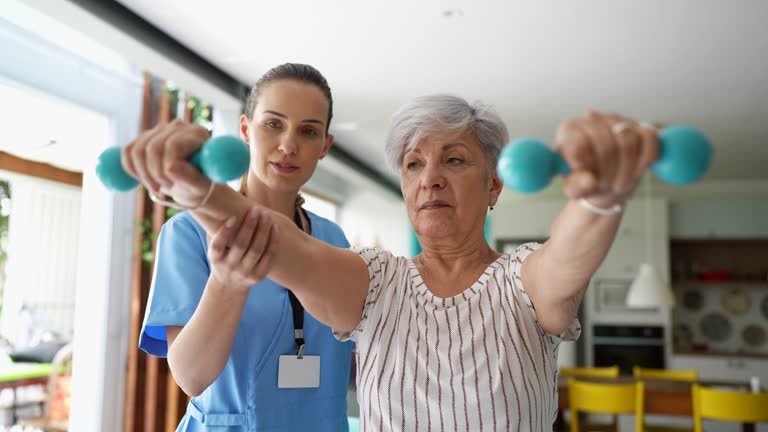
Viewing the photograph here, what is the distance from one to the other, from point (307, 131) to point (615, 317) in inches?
276

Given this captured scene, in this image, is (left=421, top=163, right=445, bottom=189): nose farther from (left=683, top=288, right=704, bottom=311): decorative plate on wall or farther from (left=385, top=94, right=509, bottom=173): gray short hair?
(left=683, top=288, right=704, bottom=311): decorative plate on wall

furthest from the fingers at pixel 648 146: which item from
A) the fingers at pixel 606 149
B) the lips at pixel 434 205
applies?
the lips at pixel 434 205

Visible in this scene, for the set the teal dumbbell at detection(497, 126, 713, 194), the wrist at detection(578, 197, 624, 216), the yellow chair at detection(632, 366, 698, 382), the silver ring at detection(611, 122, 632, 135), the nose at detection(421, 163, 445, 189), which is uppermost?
the nose at detection(421, 163, 445, 189)

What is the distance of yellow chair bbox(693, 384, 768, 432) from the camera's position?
4.02 meters

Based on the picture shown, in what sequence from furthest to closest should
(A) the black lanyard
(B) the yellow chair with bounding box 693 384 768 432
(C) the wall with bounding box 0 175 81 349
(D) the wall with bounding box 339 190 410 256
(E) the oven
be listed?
(D) the wall with bounding box 339 190 410 256 < (E) the oven < (B) the yellow chair with bounding box 693 384 768 432 < (C) the wall with bounding box 0 175 81 349 < (A) the black lanyard

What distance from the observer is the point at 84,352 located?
12.2 ft

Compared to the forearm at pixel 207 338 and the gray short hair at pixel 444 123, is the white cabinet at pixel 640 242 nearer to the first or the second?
the gray short hair at pixel 444 123

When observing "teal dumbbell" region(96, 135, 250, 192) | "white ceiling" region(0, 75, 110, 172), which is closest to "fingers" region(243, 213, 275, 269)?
"teal dumbbell" region(96, 135, 250, 192)

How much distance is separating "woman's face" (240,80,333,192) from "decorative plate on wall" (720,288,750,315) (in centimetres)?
779

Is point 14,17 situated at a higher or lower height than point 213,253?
higher

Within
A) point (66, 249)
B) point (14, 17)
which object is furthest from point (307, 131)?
point (66, 249)

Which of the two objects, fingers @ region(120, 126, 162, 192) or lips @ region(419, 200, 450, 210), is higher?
lips @ region(419, 200, 450, 210)

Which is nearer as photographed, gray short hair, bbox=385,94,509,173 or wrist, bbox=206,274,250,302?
wrist, bbox=206,274,250,302

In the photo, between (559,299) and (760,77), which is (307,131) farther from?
(760,77)
